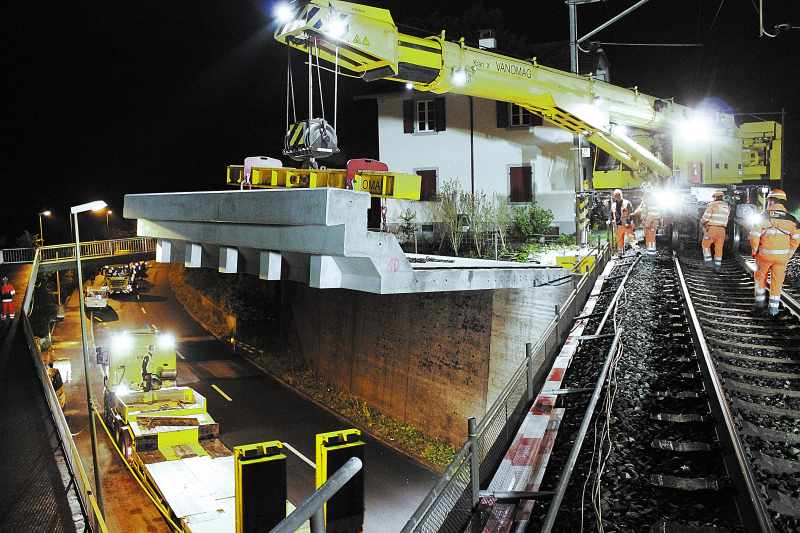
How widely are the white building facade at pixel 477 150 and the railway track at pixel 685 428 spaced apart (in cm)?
1678

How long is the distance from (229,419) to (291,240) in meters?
18.2

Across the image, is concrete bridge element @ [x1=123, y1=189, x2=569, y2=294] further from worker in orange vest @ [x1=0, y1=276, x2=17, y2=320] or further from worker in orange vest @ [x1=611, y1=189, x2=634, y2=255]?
worker in orange vest @ [x1=0, y1=276, x2=17, y2=320]

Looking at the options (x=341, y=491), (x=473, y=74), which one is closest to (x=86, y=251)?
(x=473, y=74)

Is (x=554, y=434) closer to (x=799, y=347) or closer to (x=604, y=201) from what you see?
(x=799, y=347)

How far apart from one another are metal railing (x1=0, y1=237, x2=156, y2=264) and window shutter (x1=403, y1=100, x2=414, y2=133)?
14293mm

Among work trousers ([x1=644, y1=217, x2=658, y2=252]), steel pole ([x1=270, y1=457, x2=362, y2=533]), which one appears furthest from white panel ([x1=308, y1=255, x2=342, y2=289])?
work trousers ([x1=644, y1=217, x2=658, y2=252])

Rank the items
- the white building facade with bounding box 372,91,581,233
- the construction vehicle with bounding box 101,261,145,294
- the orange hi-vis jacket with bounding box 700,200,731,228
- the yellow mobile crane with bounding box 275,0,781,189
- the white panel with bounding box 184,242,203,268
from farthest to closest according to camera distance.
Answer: the construction vehicle with bounding box 101,261,145,294, the white building facade with bounding box 372,91,581,233, the orange hi-vis jacket with bounding box 700,200,731,228, the white panel with bounding box 184,242,203,268, the yellow mobile crane with bounding box 275,0,781,189

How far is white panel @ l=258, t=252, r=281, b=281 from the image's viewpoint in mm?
8523

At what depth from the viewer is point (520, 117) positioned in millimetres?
28828

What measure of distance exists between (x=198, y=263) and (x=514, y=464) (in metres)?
5.55

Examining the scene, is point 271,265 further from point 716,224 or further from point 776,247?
point 716,224

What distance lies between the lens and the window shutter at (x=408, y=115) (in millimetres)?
30469

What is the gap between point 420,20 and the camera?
35125mm

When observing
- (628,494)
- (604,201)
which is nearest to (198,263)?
(628,494)
